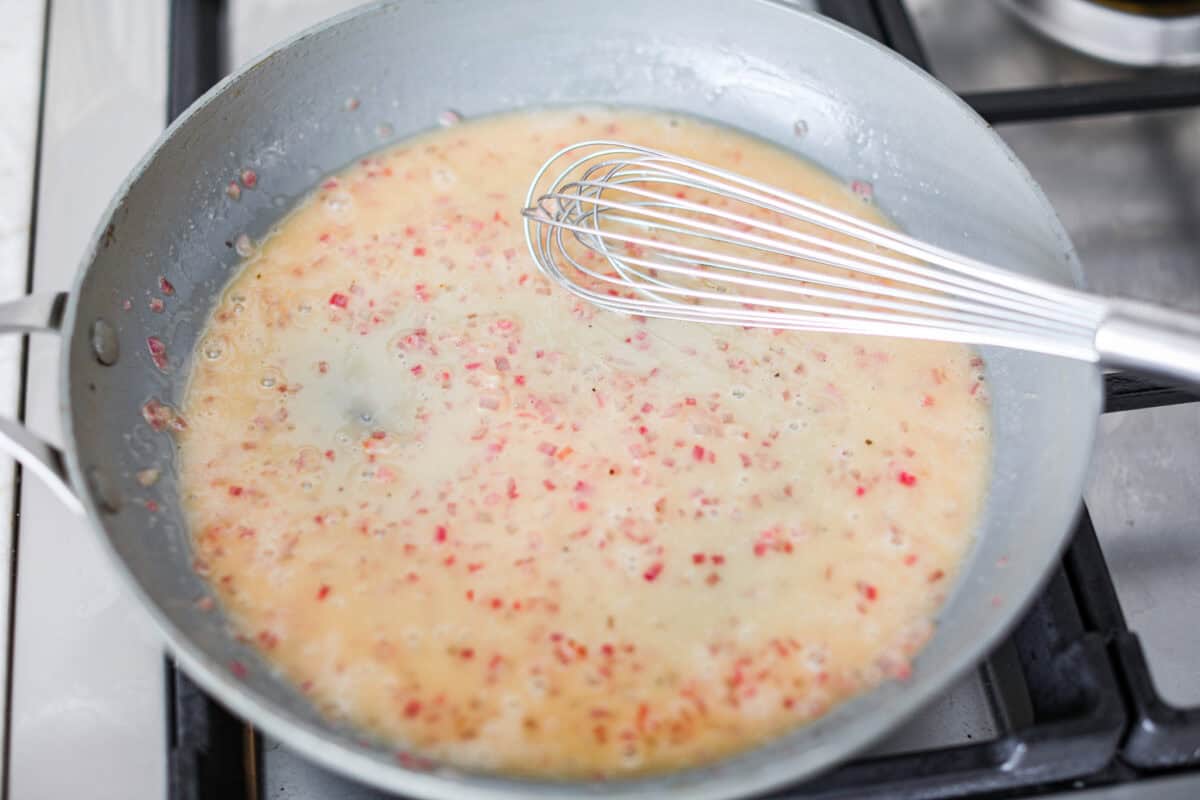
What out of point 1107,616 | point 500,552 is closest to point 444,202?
point 500,552

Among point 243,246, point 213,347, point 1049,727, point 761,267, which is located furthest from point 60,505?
point 1049,727

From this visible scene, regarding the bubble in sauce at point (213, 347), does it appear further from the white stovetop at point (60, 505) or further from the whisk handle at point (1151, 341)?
the whisk handle at point (1151, 341)

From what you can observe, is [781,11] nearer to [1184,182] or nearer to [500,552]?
[1184,182]

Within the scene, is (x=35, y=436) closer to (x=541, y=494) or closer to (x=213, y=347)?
(x=213, y=347)

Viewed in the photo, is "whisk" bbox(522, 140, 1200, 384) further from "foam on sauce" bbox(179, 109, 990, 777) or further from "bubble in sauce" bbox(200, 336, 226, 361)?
"bubble in sauce" bbox(200, 336, 226, 361)

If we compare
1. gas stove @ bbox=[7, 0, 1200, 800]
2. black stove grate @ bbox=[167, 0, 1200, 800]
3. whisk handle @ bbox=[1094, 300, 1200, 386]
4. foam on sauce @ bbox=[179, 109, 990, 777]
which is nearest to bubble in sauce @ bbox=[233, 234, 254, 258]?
foam on sauce @ bbox=[179, 109, 990, 777]

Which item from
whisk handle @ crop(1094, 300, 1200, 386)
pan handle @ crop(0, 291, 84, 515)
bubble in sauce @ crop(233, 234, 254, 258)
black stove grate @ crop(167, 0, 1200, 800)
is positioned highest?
bubble in sauce @ crop(233, 234, 254, 258)

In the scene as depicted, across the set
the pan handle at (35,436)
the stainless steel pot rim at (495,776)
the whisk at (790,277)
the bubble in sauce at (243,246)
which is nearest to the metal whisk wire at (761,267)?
the whisk at (790,277)
